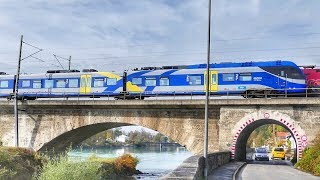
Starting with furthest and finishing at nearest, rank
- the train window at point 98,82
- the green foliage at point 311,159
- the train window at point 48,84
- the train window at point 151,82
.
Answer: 1. the train window at point 48,84
2. the train window at point 98,82
3. the train window at point 151,82
4. the green foliage at point 311,159

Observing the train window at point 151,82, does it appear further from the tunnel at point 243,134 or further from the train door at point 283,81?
the train door at point 283,81

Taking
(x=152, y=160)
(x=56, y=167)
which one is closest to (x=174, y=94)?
(x=56, y=167)

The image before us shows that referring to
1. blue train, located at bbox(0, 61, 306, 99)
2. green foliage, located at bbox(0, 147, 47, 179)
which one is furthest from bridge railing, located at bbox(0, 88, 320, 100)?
green foliage, located at bbox(0, 147, 47, 179)

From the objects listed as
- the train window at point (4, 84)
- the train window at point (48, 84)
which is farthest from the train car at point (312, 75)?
the train window at point (4, 84)

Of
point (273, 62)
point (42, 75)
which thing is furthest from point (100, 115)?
point (273, 62)

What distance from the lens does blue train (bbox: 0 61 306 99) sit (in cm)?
3036

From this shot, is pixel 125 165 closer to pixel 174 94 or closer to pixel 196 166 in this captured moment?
pixel 174 94

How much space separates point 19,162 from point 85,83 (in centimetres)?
1198

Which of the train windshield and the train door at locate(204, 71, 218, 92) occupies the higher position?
the train windshield

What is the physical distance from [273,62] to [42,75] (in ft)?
65.8

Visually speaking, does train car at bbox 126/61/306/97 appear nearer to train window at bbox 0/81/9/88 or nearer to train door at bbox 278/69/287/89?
train door at bbox 278/69/287/89

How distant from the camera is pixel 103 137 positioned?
153m

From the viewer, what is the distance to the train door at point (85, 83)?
35.4 m

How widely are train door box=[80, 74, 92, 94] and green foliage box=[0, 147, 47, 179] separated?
906 centimetres
